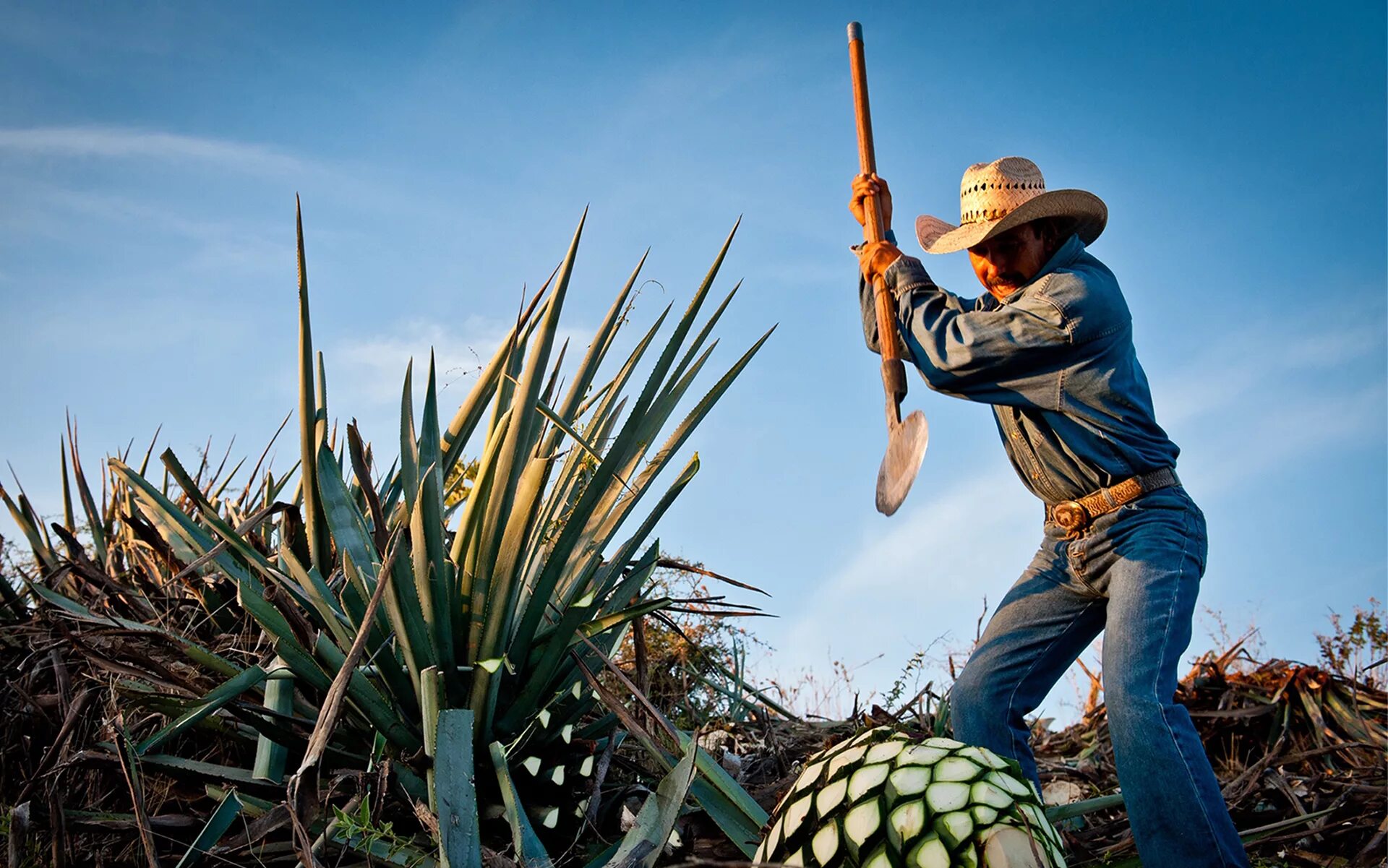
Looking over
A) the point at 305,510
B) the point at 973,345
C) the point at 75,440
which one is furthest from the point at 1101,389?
the point at 75,440

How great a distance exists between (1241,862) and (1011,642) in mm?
660

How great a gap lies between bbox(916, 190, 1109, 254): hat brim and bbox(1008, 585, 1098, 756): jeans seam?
0.97 metres

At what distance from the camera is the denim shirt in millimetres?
2402

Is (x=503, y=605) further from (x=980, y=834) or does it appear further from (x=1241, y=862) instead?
(x=1241, y=862)

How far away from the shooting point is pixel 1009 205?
2.67 meters

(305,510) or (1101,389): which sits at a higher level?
(1101,389)

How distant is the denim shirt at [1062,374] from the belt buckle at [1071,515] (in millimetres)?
40

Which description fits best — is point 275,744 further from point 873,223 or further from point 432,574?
point 873,223

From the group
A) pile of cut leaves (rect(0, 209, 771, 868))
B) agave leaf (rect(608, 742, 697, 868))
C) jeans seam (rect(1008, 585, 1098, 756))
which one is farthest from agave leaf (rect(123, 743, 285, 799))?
jeans seam (rect(1008, 585, 1098, 756))

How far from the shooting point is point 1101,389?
241cm

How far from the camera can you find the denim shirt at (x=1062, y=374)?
2.40 m

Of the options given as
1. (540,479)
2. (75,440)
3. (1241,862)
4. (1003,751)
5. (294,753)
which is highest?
(75,440)

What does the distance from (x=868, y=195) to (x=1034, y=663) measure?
1.38 m

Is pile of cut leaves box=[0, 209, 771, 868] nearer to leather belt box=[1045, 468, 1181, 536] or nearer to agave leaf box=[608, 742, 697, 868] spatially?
agave leaf box=[608, 742, 697, 868]
